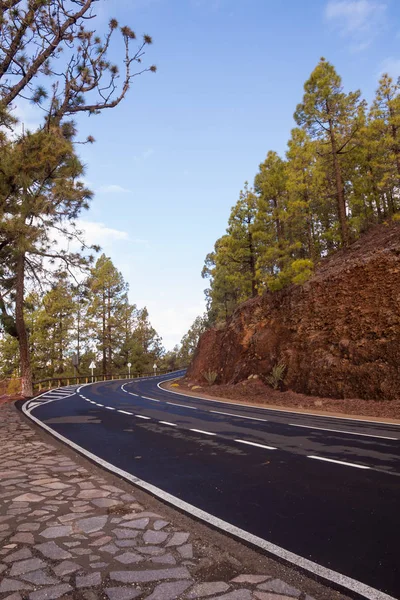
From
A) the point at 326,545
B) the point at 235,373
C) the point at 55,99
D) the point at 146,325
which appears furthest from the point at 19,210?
the point at 146,325

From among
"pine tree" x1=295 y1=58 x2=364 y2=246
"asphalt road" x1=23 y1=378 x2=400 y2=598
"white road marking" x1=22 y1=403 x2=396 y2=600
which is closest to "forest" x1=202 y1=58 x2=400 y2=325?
"pine tree" x1=295 y1=58 x2=364 y2=246

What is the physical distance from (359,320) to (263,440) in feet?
34.7

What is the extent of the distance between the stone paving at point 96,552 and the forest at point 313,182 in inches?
741

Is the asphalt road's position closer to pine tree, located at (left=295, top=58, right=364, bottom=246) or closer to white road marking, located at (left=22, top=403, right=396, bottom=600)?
white road marking, located at (left=22, top=403, right=396, bottom=600)

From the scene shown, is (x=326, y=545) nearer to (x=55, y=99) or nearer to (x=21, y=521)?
(x=21, y=521)

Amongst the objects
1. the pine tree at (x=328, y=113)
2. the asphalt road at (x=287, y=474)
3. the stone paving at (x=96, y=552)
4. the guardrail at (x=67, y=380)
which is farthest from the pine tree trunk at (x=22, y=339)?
the pine tree at (x=328, y=113)

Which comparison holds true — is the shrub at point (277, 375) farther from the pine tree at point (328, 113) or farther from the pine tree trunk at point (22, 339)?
the pine tree trunk at point (22, 339)

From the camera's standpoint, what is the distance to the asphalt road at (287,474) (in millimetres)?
3668

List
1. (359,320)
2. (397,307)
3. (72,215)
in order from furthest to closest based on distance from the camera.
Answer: (359,320), (397,307), (72,215)

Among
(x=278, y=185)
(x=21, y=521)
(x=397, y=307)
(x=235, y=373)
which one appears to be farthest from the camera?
(x=278, y=185)

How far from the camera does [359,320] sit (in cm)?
1748

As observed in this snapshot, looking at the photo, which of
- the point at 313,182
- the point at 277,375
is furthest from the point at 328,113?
the point at 277,375

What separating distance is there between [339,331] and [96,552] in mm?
16605

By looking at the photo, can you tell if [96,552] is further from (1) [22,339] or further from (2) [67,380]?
(2) [67,380]
